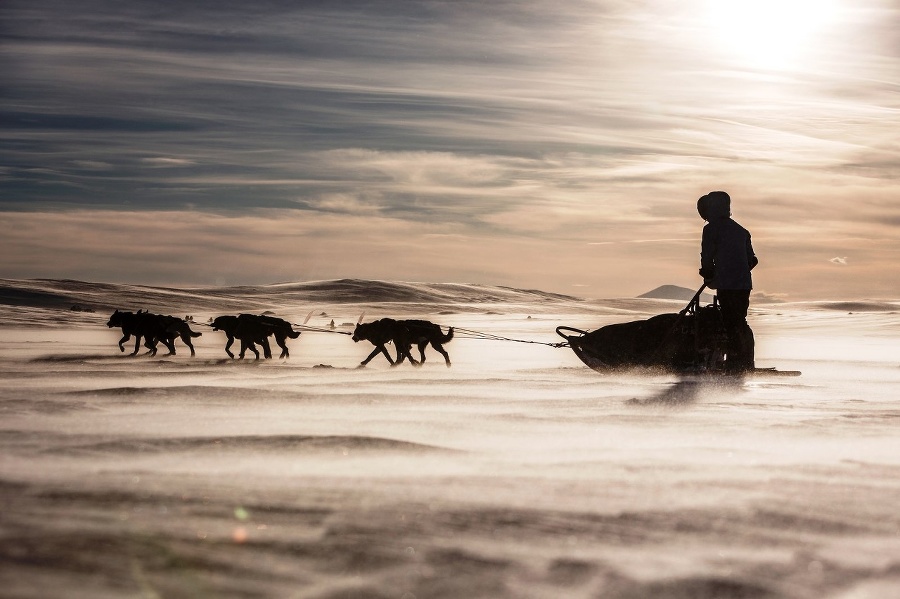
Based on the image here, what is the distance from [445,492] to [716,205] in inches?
288

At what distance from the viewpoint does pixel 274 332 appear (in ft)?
43.9

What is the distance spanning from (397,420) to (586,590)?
329cm

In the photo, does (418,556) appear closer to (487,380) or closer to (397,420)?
(397,420)

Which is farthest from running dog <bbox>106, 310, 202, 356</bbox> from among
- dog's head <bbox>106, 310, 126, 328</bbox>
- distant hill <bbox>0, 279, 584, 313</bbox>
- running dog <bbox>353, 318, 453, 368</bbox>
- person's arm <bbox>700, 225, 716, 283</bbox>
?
distant hill <bbox>0, 279, 584, 313</bbox>

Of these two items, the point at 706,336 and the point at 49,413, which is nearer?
the point at 49,413

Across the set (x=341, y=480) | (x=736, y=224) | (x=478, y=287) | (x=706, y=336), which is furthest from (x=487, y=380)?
(x=478, y=287)

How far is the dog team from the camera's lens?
12102 millimetres

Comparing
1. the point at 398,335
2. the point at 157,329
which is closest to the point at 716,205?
the point at 398,335

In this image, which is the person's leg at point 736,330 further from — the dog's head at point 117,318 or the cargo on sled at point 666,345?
the dog's head at point 117,318

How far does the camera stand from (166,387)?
24.3 feet

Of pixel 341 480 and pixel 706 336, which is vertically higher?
pixel 706 336

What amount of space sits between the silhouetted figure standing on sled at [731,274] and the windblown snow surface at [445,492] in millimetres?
1901

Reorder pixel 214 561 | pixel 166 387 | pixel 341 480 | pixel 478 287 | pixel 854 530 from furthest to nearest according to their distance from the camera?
1. pixel 478 287
2. pixel 166 387
3. pixel 341 480
4. pixel 854 530
5. pixel 214 561

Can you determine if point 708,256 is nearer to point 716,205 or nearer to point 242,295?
point 716,205
